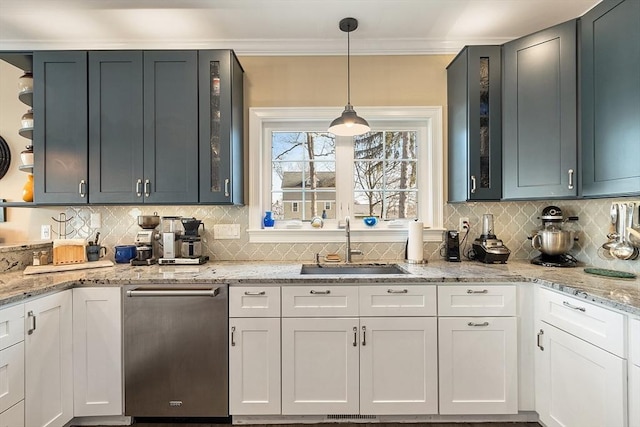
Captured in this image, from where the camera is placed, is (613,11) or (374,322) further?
(374,322)

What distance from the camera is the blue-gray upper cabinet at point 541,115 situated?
1907 mm

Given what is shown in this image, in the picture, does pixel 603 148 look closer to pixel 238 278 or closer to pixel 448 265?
pixel 448 265

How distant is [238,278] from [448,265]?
4.84ft

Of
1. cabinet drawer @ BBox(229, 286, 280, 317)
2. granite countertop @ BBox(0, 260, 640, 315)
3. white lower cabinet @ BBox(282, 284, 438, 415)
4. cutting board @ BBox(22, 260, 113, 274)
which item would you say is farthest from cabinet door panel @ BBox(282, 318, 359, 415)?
cutting board @ BBox(22, 260, 113, 274)

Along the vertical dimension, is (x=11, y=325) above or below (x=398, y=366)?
above

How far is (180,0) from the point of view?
1983 mm

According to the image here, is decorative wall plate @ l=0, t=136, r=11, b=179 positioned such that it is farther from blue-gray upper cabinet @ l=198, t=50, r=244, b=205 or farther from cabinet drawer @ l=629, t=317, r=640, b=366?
cabinet drawer @ l=629, t=317, r=640, b=366

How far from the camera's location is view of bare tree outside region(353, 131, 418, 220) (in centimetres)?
264

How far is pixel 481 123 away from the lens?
2219 mm

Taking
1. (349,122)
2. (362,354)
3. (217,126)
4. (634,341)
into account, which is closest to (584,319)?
(634,341)

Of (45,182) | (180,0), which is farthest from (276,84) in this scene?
(45,182)

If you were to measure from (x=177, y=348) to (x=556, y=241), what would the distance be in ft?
8.55

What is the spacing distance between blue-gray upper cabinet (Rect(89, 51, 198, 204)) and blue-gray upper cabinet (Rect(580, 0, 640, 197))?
2.48m

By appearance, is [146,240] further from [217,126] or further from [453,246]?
[453,246]
